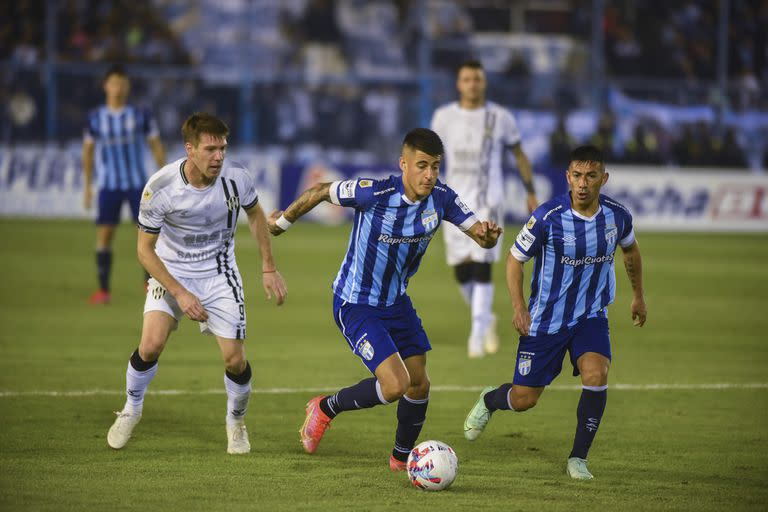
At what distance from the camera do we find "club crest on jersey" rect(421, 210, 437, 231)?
21.1 feet

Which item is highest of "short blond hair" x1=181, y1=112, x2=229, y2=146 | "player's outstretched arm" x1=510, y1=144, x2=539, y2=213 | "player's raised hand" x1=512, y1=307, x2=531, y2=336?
"short blond hair" x1=181, y1=112, x2=229, y2=146

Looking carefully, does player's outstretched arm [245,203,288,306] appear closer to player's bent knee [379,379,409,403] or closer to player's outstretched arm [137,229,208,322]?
player's outstretched arm [137,229,208,322]

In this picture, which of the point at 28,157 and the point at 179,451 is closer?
the point at 179,451

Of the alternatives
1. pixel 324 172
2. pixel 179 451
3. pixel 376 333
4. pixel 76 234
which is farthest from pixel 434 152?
pixel 324 172

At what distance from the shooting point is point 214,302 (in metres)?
6.67

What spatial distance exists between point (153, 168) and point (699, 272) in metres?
10.8

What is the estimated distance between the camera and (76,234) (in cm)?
2064

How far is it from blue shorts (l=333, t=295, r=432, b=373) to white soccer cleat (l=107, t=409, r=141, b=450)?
130 centimetres

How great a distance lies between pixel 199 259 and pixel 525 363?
1.92 meters

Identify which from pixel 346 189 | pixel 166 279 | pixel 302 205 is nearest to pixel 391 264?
pixel 346 189

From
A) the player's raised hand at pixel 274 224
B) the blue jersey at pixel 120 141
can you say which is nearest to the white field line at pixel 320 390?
the player's raised hand at pixel 274 224

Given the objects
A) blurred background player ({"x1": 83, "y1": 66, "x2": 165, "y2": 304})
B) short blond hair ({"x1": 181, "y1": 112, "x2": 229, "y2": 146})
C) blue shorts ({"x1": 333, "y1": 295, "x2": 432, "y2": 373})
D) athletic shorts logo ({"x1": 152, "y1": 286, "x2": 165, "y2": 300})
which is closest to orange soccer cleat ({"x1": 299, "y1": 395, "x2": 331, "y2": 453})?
blue shorts ({"x1": 333, "y1": 295, "x2": 432, "y2": 373})

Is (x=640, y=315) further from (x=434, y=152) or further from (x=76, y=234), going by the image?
(x=76, y=234)

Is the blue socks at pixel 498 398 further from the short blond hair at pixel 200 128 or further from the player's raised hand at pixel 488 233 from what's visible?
the short blond hair at pixel 200 128
